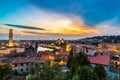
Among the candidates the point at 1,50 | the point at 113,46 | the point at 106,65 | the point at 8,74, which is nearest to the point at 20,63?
the point at 106,65

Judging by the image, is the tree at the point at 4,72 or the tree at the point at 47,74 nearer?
the tree at the point at 47,74

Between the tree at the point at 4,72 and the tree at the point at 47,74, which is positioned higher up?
the tree at the point at 47,74

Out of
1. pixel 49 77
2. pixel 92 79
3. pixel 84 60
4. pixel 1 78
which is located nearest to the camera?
pixel 49 77

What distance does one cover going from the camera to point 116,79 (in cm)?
1445

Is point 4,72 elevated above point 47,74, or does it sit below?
below

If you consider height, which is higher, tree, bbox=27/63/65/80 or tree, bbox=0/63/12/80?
tree, bbox=27/63/65/80

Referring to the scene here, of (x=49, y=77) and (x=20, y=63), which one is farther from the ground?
(x=49, y=77)

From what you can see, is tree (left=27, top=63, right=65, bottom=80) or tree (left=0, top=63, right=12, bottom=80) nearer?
tree (left=27, top=63, right=65, bottom=80)

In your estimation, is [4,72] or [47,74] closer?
[47,74]

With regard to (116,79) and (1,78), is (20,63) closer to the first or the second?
(1,78)

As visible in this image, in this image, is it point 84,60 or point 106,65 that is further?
point 106,65

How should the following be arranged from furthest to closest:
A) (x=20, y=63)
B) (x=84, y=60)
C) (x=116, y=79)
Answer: (x=20, y=63), (x=84, y=60), (x=116, y=79)

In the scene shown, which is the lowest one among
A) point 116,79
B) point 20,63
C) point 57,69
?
point 20,63

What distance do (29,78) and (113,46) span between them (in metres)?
106
